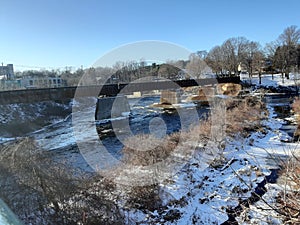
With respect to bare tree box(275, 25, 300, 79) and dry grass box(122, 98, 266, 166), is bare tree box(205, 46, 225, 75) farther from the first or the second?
dry grass box(122, 98, 266, 166)

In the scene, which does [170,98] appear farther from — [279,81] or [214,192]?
[214,192]

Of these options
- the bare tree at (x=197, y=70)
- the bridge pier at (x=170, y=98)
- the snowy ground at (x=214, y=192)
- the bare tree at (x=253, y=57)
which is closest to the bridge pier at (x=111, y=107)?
the bridge pier at (x=170, y=98)

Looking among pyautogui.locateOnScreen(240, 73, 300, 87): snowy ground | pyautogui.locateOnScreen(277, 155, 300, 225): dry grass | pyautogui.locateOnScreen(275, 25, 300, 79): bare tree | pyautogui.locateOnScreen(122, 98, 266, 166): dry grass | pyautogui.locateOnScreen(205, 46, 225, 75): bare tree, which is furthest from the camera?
pyautogui.locateOnScreen(205, 46, 225, 75): bare tree

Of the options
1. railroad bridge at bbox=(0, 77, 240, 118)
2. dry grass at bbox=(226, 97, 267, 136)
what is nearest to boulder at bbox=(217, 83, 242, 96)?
railroad bridge at bbox=(0, 77, 240, 118)

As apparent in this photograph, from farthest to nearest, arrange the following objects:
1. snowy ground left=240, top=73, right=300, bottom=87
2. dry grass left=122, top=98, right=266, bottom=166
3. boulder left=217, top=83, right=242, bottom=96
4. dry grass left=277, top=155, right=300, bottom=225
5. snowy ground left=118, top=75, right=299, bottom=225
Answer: snowy ground left=240, top=73, right=300, bottom=87
boulder left=217, top=83, right=242, bottom=96
dry grass left=122, top=98, right=266, bottom=166
snowy ground left=118, top=75, right=299, bottom=225
dry grass left=277, top=155, right=300, bottom=225

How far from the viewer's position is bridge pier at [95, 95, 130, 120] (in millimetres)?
36094

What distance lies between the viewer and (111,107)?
38531 millimetres

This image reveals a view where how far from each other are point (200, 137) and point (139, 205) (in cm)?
848

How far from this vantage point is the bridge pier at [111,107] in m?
36.1

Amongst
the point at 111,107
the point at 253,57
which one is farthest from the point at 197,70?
the point at 111,107

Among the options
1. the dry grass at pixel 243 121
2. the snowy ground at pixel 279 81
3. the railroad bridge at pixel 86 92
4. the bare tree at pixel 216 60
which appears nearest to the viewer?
the dry grass at pixel 243 121

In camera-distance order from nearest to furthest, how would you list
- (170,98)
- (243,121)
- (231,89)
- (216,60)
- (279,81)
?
1. (243,121)
2. (170,98)
3. (231,89)
4. (279,81)
5. (216,60)

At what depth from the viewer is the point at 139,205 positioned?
8.90 meters

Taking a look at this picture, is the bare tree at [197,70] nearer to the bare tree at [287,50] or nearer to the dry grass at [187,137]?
the bare tree at [287,50]
